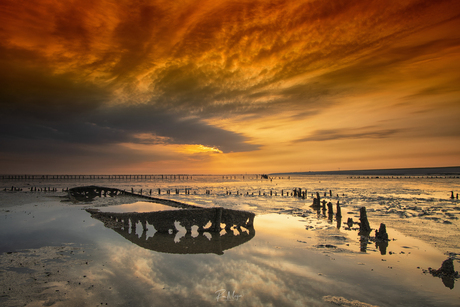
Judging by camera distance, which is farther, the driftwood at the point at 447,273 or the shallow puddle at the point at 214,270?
the driftwood at the point at 447,273

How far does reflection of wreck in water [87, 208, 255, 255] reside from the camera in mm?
12273

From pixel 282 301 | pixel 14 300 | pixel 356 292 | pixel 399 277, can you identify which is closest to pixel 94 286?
pixel 14 300

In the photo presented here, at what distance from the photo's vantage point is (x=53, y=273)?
8.45 m

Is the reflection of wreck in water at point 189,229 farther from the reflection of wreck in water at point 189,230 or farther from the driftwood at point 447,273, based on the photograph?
the driftwood at point 447,273

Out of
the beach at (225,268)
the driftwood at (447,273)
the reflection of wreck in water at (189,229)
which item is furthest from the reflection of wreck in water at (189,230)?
the driftwood at (447,273)

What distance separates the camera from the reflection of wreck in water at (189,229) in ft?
40.3

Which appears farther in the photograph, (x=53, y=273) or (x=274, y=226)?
(x=274, y=226)

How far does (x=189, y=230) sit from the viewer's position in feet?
48.6

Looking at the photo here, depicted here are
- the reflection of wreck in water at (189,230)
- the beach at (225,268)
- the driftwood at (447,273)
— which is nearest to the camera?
the beach at (225,268)

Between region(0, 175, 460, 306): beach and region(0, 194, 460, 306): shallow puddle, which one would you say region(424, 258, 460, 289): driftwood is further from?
region(0, 194, 460, 306): shallow puddle

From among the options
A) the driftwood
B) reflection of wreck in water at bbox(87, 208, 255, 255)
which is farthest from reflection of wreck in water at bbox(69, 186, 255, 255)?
the driftwood

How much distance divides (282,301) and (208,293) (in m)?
2.20

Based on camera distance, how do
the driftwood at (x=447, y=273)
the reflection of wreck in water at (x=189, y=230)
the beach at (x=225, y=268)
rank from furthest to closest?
the reflection of wreck in water at (x=189, y=230) < the driftwood at (x=447, y=273) < the beach at (x=225, y=268)

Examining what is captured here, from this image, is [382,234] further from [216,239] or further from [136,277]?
[136,277]
